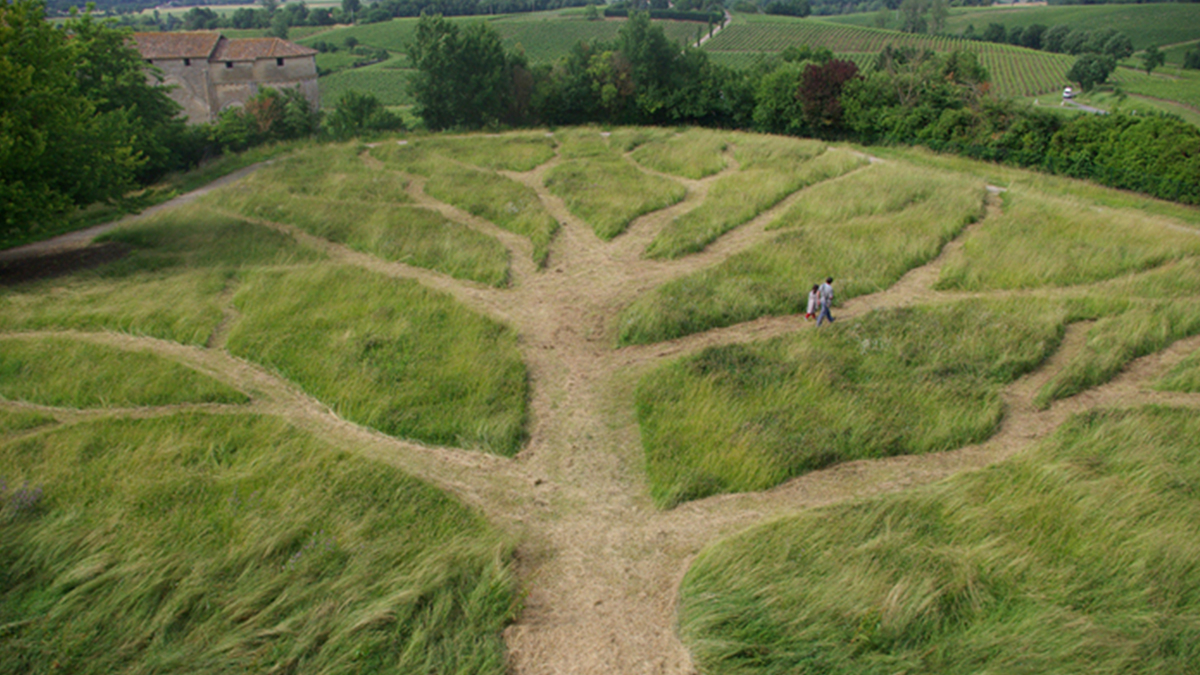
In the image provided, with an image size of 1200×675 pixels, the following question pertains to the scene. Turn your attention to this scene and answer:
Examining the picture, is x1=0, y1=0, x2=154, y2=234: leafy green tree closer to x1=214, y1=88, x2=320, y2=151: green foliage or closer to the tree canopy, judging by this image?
the tree canopy

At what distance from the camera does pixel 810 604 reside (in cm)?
756

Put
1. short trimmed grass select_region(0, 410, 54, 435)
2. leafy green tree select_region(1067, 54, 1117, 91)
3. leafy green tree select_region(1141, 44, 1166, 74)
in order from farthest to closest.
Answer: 1. leafy green tree select_region(1141, 44, 1166, 74)
2. leafy green tree select_region(1067, 54, 1117, 91)
3. short trimmed grass select_region(0, 410, 54, 435)

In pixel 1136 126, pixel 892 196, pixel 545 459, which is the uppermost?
pixel 1136 126

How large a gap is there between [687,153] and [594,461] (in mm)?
19767

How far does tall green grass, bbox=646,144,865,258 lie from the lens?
18.5 m

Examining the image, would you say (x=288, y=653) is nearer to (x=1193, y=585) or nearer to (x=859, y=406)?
(x=859, y=406)

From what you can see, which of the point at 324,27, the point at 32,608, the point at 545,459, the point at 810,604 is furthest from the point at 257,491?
the point at 324,27

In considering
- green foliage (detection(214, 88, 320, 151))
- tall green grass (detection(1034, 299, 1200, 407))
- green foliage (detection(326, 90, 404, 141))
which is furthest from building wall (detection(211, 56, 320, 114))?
tall green grass (detection(1034, 299, 1200, 407))

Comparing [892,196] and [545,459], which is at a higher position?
[892,196]

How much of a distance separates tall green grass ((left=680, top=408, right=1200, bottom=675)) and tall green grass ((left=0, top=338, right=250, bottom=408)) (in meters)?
9.25

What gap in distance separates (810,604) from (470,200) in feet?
58.8

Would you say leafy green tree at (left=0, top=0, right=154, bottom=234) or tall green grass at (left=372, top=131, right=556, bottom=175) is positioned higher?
leafy green tree at (left=0, top=0, right=154, bottom=234)

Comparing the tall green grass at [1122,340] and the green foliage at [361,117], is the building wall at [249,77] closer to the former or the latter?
the green foliage at [361,117]

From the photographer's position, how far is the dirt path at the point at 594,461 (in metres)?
7.59
